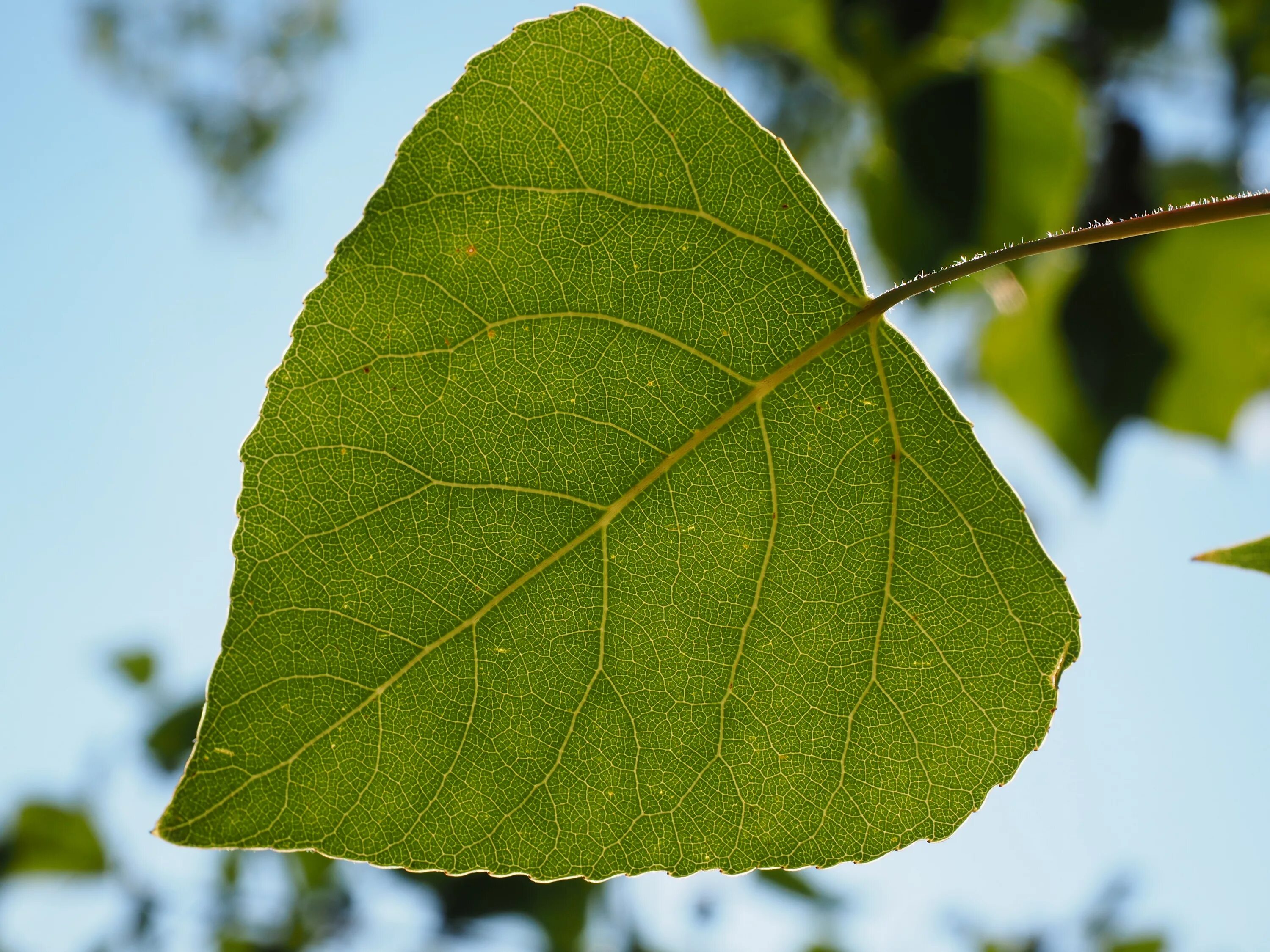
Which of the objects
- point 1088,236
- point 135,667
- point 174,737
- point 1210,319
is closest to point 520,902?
point 174,737

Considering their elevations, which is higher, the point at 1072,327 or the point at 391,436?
the point at 1072,327

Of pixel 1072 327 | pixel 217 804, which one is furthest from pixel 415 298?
pixel 1072 327

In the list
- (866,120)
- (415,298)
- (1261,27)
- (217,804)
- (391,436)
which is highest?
(1261,27)

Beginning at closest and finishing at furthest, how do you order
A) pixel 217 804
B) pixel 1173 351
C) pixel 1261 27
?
pixel 217 804 → pixel 1173 351 → pixel 1261 27

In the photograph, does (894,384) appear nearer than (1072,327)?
Yes

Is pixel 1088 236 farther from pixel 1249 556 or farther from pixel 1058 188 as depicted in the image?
pixel 1058 188

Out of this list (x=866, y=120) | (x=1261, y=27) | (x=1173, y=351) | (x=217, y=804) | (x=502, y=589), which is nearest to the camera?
(x=217, y=804)

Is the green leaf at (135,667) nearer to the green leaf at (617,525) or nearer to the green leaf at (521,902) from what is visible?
the green leaf at (521,902)

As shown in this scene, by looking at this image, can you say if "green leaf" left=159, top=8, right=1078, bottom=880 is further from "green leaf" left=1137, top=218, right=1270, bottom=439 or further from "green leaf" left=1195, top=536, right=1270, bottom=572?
"green leaf" left=1137, top=218, right=1270, bottom=439

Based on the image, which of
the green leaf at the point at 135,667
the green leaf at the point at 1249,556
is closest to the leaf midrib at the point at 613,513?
the green leaf at the point at 1249,556

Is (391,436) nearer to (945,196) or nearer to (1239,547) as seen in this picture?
(1239,547)
